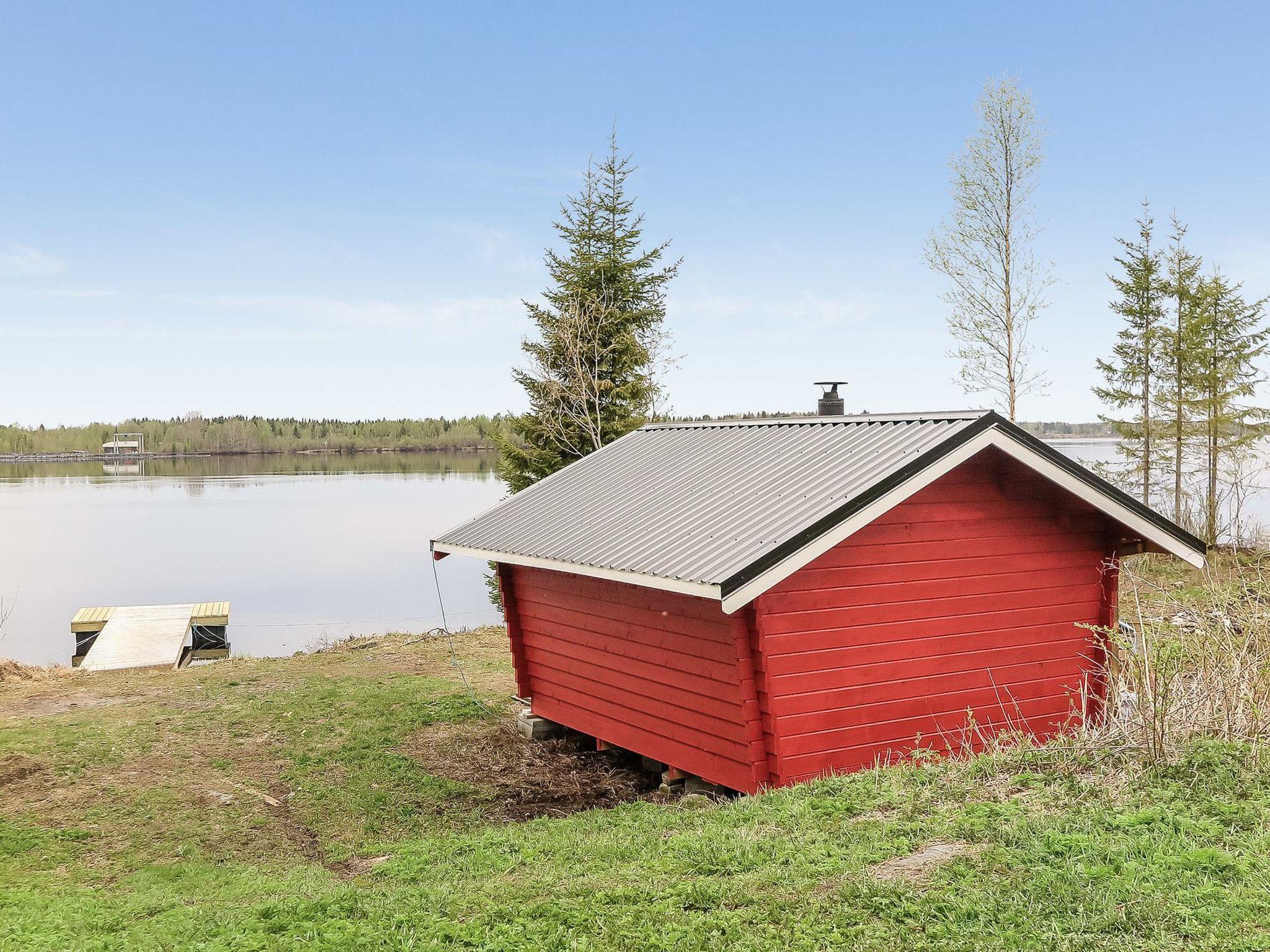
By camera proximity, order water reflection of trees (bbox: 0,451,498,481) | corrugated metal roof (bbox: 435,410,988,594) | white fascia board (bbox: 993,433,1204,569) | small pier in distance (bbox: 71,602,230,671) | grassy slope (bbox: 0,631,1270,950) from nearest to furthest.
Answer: grassy slope (bbox: 0,631,1270,950), corrugated metal roof (bbox: 435,410,988,594), white fascia board (bbox: 993,433,1204,569), small pier in distance (bbox: 71,602,230,671), water reflection of trees (bbox: 0,451,498,481)

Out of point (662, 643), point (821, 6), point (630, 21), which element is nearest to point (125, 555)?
point (630, 21)

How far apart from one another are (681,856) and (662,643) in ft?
11.5

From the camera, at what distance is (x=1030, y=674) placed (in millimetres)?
9992


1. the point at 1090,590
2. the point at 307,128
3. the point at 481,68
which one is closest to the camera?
the point at 1090,590

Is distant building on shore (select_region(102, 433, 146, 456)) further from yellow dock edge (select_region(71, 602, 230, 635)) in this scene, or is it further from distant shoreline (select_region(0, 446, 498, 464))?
yellow dock edge (select_region(71, 602, 230, 635))

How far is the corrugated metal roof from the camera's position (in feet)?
27.9

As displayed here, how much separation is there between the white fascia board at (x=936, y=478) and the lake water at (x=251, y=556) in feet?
41.7

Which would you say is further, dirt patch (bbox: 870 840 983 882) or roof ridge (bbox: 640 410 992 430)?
roof ridge (bbox: 640 410 992 430)

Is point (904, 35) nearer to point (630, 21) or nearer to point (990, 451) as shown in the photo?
point (630, 21)

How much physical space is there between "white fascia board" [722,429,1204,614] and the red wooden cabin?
18 millimetres

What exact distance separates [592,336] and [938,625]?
710 inches

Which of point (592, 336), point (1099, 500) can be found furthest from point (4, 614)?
point (1099, 500)

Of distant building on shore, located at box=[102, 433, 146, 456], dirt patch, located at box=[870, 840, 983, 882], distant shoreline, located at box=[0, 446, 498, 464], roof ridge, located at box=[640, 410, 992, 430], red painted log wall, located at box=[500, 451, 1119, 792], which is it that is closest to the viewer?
dirt patch, located at box=[870, 840, 983, 882]

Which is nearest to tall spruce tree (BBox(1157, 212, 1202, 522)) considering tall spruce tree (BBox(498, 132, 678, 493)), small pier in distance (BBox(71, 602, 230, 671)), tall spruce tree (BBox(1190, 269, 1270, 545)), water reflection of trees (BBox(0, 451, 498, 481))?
tall spruce tree (BBox(1190, 269, 1270, 545))
